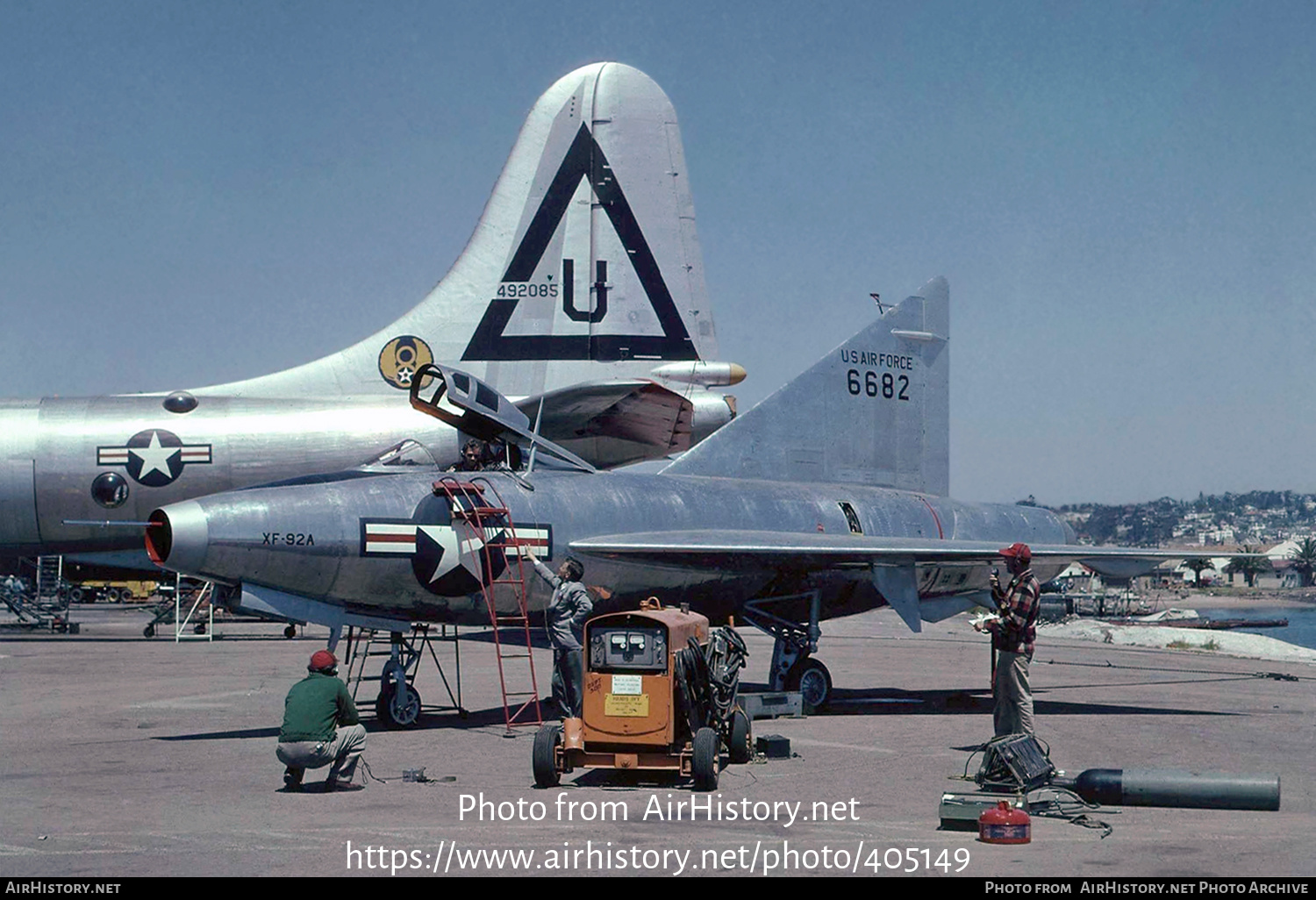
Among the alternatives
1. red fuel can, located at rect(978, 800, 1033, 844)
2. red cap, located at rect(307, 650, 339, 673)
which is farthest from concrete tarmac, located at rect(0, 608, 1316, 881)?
red cap, located at rect(307, 650, 339, 673)

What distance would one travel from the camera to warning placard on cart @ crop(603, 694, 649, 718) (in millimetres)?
10820

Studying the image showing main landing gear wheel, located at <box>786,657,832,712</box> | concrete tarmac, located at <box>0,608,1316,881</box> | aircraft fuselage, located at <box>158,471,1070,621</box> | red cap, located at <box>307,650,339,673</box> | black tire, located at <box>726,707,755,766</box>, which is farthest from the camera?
main landing gear wheel, located at <box>786,657,832,712</box>

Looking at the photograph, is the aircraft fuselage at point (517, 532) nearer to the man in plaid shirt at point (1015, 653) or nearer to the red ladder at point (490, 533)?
the red ladder at point (490, 533)

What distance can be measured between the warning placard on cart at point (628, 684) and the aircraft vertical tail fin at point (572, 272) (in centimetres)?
1391

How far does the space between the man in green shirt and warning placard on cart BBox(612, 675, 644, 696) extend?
1979 millimetres

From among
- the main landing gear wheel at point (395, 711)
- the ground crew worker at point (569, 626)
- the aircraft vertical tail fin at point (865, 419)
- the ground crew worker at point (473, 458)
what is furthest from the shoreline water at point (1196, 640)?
the main landing gear wheel at point (395, 711)

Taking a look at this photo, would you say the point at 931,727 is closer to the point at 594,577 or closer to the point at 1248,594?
the point at 594,577

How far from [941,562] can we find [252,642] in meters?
18.5

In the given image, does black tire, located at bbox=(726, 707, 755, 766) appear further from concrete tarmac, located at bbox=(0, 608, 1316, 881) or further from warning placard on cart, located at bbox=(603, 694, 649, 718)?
warning placard on cart, located at bbox=(603, 694, 649, 718)

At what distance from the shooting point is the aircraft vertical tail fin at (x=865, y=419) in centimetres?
1939

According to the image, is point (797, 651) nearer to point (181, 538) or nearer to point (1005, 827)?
point (181, 538)

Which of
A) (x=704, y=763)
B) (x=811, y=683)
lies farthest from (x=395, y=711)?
(x=811, y=683)

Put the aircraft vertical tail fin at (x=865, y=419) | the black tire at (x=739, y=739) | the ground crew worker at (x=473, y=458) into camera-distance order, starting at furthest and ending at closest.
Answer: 1. the aircraft vertical tail fin at (x=865, y=419)
2. the ground crew worker at (x=473, y=458)
3. the black tire at (x=739, y=739)

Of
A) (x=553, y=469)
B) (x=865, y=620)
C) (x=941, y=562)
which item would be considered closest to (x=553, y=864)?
(x=553, y=469)
